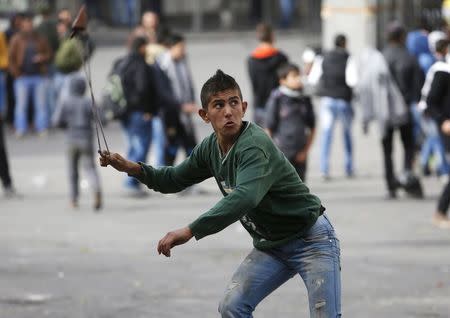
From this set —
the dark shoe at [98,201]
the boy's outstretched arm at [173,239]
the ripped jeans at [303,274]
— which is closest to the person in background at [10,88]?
the dark shoe at [98,201]

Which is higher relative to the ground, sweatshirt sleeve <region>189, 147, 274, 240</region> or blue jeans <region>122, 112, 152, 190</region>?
sweatshirt sleeve <region>189, 147, 274, 240</region>

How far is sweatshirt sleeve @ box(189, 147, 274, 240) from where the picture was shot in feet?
19.2

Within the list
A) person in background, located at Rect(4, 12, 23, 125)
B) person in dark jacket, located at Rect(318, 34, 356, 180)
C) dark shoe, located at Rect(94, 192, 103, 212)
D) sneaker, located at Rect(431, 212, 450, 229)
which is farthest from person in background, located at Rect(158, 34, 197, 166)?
person in background, located at Rect(4, 12, 23, 125)

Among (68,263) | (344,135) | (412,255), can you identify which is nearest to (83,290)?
(68,263)

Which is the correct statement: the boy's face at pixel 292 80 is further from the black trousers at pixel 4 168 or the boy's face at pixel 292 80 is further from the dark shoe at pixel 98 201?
the black trousers at pixel 4 168

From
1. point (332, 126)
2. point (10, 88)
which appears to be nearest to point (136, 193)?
point (332, 126)

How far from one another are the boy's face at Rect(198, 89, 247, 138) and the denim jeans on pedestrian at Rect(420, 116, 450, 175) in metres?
9.44

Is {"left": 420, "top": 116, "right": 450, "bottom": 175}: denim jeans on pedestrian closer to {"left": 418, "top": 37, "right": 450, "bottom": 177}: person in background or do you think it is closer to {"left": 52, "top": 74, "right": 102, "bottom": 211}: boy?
{"left": 418, "top": 37, "right": 450, "bottom": 177}: person in background

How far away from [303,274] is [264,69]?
355 inches

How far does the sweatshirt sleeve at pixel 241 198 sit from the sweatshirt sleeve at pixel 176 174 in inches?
21.5

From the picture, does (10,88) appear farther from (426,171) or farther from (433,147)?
(433,147)

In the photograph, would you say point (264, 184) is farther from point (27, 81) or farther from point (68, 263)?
point (27, 81)

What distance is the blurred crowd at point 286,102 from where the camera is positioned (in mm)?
12883

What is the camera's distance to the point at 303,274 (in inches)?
251
